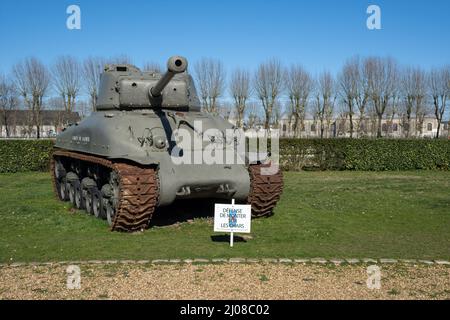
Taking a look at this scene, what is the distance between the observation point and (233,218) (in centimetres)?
927

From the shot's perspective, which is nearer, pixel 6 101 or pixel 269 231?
pixel 269 231

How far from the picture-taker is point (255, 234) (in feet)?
33.7

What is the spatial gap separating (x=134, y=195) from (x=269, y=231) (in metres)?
2.77

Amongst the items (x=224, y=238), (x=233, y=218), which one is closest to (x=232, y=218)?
(x=233, y=218)

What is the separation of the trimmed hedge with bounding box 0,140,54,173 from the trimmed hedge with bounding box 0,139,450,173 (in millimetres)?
522

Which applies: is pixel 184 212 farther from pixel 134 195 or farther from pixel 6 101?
pixel 6 101

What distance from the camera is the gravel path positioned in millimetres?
6566

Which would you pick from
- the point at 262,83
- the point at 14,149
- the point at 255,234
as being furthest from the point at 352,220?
the point at 262,83

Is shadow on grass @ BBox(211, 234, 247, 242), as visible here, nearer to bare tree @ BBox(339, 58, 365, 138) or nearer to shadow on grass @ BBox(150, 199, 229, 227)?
shadow on grass @ BBox(150, 199, 229, 227)

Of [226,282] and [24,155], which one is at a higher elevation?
[226,282]

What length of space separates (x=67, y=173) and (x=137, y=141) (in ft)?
15.5

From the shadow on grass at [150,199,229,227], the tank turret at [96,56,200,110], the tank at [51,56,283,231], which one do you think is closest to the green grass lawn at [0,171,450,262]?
the shadow on grass at [150,199,229,227]

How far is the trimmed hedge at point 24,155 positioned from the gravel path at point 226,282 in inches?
685

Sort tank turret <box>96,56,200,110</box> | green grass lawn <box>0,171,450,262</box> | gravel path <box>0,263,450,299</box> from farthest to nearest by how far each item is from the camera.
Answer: tank turret <box>96,56,200,110</box> < green grass lawn <box>0,171,450,262</box> < gravel path <box>0,263,450,299</box>
